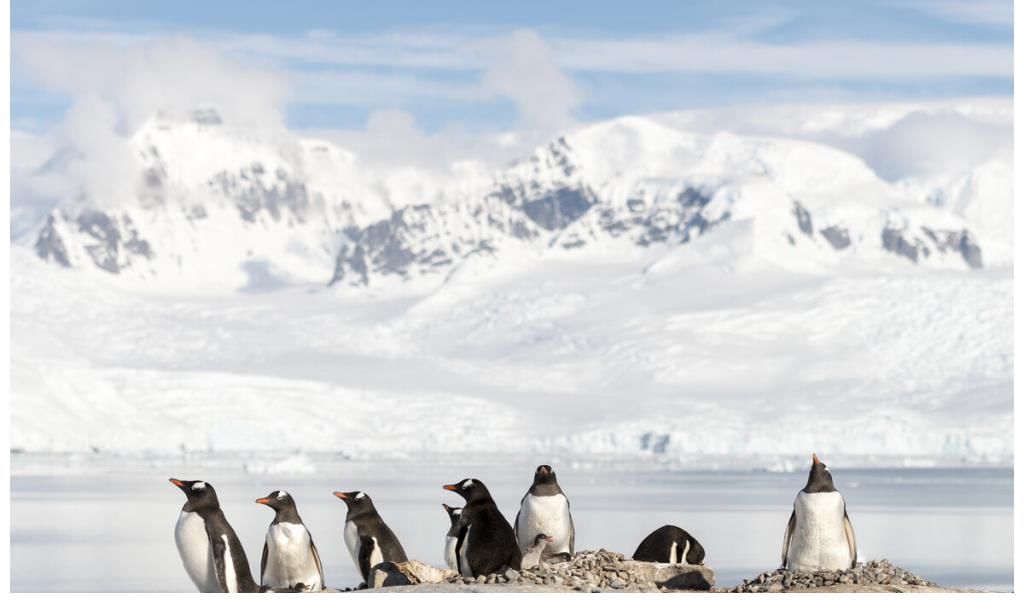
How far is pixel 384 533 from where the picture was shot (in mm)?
11773

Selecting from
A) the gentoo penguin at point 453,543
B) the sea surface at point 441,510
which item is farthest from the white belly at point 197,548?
the sea surface at point 441,510

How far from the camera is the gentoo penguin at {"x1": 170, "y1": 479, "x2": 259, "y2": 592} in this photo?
34.9 feet

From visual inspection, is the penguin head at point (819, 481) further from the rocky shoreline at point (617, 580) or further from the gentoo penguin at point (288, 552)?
the gentoo penguin at point (288, 552)

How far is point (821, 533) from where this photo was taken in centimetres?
1123

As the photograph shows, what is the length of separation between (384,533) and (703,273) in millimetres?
119107

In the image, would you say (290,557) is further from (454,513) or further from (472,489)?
(454,513)

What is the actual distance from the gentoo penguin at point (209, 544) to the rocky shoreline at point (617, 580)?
78cm

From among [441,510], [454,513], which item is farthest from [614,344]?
[454,513]

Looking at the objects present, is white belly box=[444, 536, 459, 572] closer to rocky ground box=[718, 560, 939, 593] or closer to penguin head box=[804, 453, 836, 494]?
rocky ground box=[718, 560, 939, 593]

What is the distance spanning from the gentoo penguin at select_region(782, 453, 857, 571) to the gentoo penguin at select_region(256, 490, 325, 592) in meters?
3.07

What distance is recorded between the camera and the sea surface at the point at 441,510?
24.2 meters

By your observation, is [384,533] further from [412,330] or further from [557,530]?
[412,330]

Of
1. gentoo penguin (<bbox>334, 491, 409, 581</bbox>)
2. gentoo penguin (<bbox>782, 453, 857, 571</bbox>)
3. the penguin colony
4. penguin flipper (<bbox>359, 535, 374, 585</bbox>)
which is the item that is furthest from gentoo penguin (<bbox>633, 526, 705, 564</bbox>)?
penguin flipper (<bbox>359, 535, 374, 585</bbox>)

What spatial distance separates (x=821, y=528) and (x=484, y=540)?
2236mm
